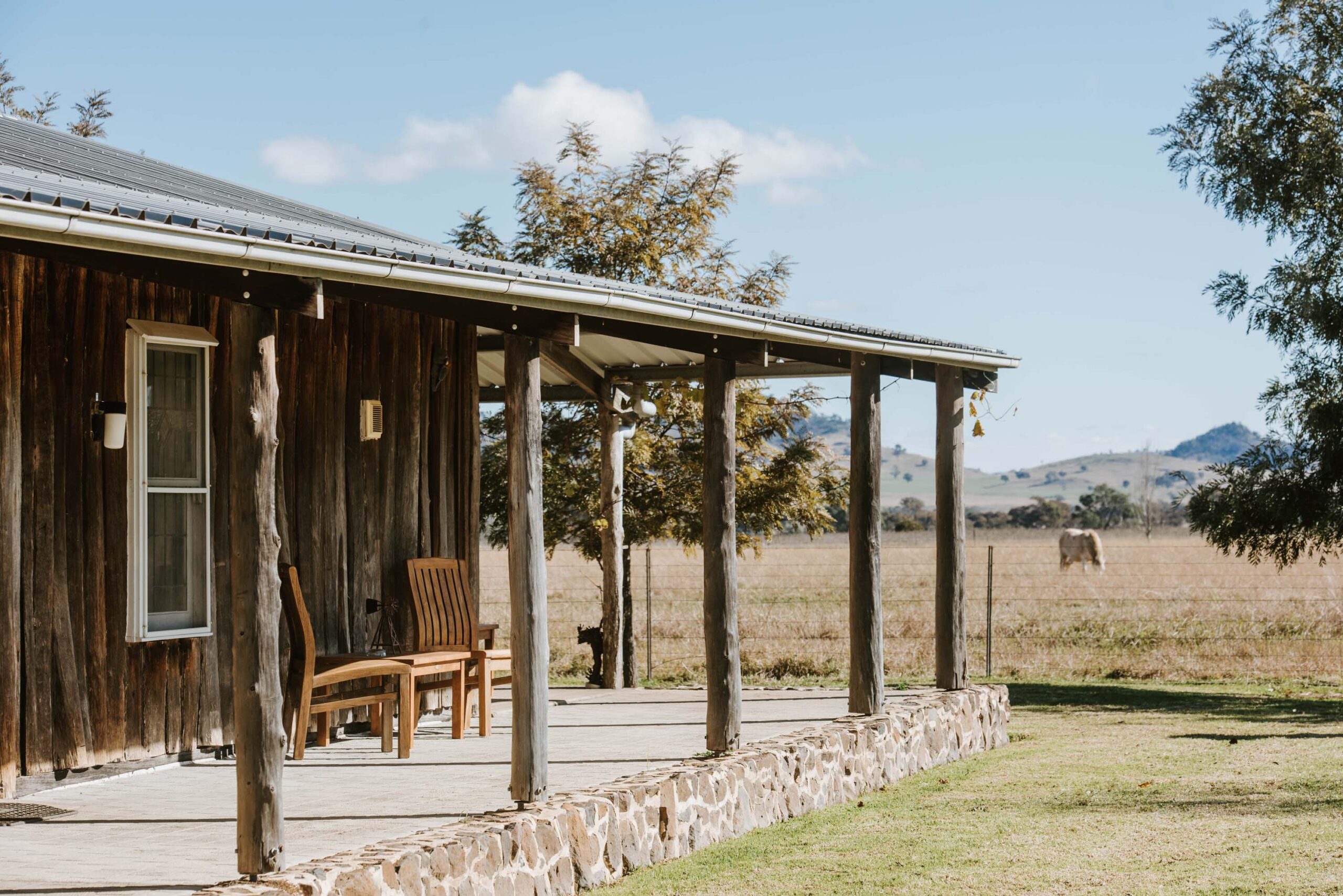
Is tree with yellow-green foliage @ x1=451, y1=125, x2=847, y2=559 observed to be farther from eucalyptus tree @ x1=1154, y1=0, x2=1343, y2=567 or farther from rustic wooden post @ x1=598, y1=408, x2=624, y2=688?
eucalyptus tree @ x1=1154, y1=0, x2=1343, y2=567

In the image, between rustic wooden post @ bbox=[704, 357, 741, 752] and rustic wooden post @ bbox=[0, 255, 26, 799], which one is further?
rustic wooden post @ bbox=[704, 357, 741, 752]

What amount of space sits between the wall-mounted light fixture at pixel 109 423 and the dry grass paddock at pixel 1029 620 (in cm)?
806

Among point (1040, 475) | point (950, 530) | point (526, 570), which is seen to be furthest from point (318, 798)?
point (1040, 475)

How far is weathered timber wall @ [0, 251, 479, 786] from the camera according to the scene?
6.47 meters

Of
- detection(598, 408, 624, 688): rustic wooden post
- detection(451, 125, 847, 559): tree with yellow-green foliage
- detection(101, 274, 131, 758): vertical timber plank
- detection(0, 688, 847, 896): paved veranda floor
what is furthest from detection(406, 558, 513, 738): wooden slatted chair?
detection(451, 125, 847, 559): tree with yellow-green foliage

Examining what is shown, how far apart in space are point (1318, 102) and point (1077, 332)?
16245 cm

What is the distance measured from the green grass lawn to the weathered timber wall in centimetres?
272

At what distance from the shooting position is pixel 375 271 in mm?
5090

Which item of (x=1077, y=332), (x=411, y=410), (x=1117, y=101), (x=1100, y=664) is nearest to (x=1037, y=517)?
(x=1117, y=101)

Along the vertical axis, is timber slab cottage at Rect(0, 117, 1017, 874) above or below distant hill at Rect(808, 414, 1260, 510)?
below

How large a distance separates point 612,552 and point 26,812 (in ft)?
22.5

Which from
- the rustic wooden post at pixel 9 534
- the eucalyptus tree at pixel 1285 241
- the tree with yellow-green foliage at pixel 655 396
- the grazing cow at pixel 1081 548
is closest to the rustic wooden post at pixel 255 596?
the rustic wooden post at pixel 9 534

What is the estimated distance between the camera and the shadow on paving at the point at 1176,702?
1210 centimetres

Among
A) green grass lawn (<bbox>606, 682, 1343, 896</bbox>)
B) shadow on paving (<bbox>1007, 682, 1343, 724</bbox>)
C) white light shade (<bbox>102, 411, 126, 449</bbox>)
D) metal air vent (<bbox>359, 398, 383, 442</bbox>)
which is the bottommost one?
shadow on paving (<bbox>1007, 682, 1343, 724</bbox>)
